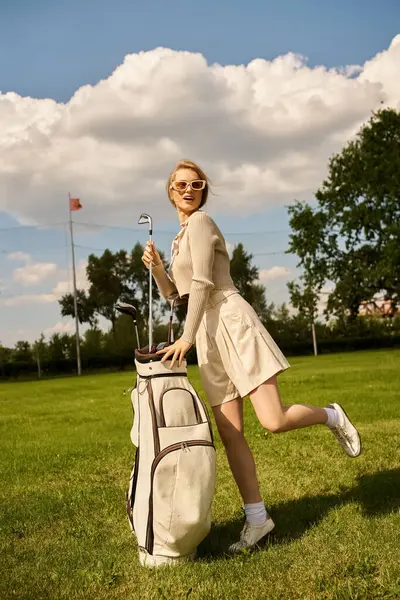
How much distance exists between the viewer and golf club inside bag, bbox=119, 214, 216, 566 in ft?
12.8

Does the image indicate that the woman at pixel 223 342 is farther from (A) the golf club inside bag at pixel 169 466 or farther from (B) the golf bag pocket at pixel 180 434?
(B) the golf bag pocket at pixel 180 434

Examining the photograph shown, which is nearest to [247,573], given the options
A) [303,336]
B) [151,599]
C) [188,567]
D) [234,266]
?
[188,567]

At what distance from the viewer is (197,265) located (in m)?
4.22

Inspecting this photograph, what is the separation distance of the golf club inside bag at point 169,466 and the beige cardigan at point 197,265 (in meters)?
0.32

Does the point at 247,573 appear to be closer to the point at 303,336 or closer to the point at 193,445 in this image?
the point at 193,445

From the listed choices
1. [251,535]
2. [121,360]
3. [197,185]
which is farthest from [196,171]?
[121,360]

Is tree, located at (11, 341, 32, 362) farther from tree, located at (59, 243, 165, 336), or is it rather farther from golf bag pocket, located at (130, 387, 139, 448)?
golf bag pocket, located at (130, 387, 139, 448)

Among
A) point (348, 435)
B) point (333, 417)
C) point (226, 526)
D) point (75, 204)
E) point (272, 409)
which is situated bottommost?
point (226, 526)

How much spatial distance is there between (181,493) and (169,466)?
157 mm

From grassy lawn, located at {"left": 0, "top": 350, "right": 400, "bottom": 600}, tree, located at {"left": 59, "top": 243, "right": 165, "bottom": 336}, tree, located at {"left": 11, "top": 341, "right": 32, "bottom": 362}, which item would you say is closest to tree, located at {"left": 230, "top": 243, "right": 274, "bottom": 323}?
tree, located at {"left": 59, "top": 243, "right": 165, "bottom": 336}

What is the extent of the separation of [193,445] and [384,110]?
124 ft

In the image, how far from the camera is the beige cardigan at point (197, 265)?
4.18 meters

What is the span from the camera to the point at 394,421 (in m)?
10.4

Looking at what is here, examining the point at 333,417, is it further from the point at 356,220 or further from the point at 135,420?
the point at 356,220
